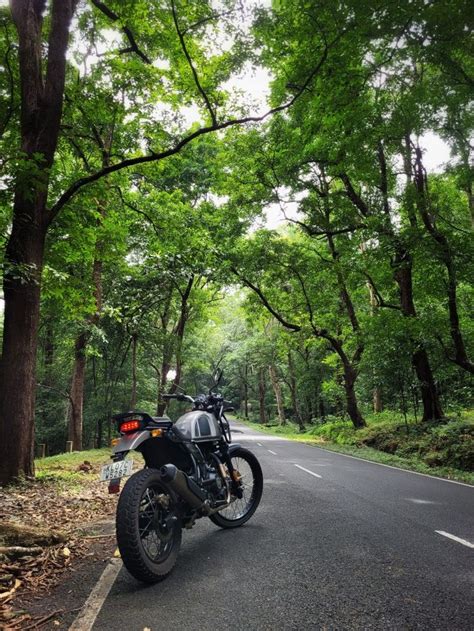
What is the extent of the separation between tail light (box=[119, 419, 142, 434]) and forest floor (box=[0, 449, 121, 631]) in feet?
4.06

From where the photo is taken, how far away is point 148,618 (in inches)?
106

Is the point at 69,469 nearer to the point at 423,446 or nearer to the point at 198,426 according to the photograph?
the point at 198,426

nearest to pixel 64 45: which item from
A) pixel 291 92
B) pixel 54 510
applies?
pixel 291 92

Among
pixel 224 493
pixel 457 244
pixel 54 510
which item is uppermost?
pixel 457 244

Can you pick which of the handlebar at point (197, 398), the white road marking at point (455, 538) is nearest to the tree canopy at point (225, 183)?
the handlebar at point (197, 398)

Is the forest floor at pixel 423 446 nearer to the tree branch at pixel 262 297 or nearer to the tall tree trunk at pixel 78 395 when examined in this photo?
the tree branch at pixel 262 297

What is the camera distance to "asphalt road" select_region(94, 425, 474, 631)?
269 cm

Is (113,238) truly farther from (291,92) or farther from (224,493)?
(224,493)

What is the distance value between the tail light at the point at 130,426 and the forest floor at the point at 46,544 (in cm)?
124

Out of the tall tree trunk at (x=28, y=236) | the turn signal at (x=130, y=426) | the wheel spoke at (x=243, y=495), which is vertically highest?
the tall tree trunk at (x=28, y=236)

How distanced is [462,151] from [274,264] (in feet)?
32.2

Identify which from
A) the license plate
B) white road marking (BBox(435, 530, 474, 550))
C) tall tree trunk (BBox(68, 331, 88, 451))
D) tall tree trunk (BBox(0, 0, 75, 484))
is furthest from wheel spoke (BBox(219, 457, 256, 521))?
tall tree trunk (BBox(68, 331, 88, 451))

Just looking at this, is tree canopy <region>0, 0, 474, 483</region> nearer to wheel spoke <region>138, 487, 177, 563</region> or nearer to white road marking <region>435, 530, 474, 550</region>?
wheel spoke <region>138, 487, 177, 563</region>

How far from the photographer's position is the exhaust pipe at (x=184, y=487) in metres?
3.56
